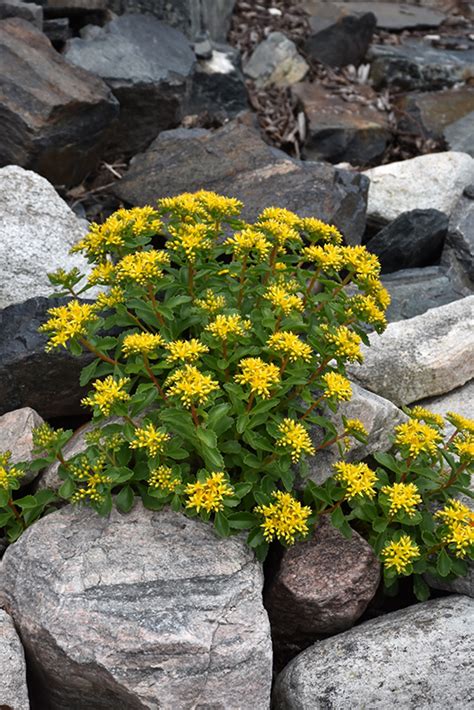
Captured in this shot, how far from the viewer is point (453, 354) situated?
435 centimetres

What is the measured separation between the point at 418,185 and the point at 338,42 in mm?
2833

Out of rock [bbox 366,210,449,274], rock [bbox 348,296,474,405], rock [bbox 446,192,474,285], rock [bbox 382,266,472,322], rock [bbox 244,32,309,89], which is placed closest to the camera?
rock [bbox 348,296,474,405]

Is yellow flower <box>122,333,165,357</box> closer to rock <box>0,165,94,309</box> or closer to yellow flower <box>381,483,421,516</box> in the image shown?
yellow flower <box>381,483,421,516</box>

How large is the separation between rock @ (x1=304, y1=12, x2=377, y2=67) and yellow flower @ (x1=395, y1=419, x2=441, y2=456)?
5813mm

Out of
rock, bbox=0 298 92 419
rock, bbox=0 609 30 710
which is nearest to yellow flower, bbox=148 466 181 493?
rock, bbox=0 609 30 710

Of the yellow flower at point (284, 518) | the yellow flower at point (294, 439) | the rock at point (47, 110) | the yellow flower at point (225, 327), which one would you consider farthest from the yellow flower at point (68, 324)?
the rock at point (47, 110)

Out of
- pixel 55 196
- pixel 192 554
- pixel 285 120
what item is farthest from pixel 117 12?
pixel 192 554

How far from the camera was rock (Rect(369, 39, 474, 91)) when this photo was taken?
812 cm

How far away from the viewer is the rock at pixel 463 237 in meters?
5.57

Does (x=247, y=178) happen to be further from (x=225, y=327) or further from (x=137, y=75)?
(x=225, y=327)

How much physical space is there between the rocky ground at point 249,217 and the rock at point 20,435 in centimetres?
1

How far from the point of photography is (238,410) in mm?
3186

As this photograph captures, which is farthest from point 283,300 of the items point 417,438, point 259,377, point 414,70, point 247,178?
point 414,70

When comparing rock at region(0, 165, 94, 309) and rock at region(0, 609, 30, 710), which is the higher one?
rock at region(0, 165, 94, 309)
